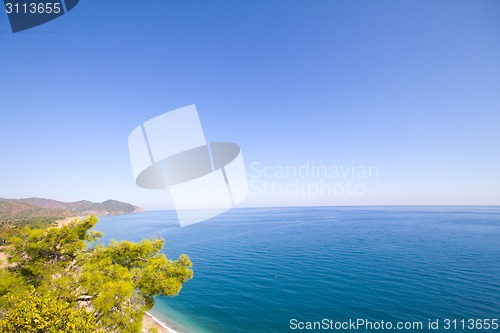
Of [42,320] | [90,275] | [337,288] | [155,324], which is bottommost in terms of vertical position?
[155,324]

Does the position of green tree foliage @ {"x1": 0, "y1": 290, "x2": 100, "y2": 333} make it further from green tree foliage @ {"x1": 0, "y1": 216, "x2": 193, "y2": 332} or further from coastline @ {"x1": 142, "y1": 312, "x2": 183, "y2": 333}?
coastline @ {"x1": 142, "y1": 312, "x2": 183, "y2": 333}

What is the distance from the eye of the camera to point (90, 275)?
39.9ft

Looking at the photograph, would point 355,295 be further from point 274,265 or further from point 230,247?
point 230,247

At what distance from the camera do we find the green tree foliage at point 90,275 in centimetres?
1105

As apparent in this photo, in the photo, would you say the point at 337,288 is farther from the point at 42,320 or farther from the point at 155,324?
the point at 42,320

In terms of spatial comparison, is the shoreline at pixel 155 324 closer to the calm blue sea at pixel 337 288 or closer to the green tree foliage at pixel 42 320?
the calm blue sea at pixel 337 288

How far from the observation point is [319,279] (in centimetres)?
→ 3547

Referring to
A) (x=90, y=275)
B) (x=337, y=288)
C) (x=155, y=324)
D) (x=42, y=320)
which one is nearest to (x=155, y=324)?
(x=155, y=324)

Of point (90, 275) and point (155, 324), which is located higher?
point (90, 275)

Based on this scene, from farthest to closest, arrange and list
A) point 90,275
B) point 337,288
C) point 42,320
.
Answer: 1. point 337,288
2. point 90,275
3. point 42,320

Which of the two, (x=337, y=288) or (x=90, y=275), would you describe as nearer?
(x=90, y=275)

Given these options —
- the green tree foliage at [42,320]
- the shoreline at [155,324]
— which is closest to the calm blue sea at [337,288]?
the shoreline at [155,324]

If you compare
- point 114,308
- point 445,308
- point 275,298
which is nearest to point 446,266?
point 445,308

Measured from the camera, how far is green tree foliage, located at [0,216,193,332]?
11.0 m
